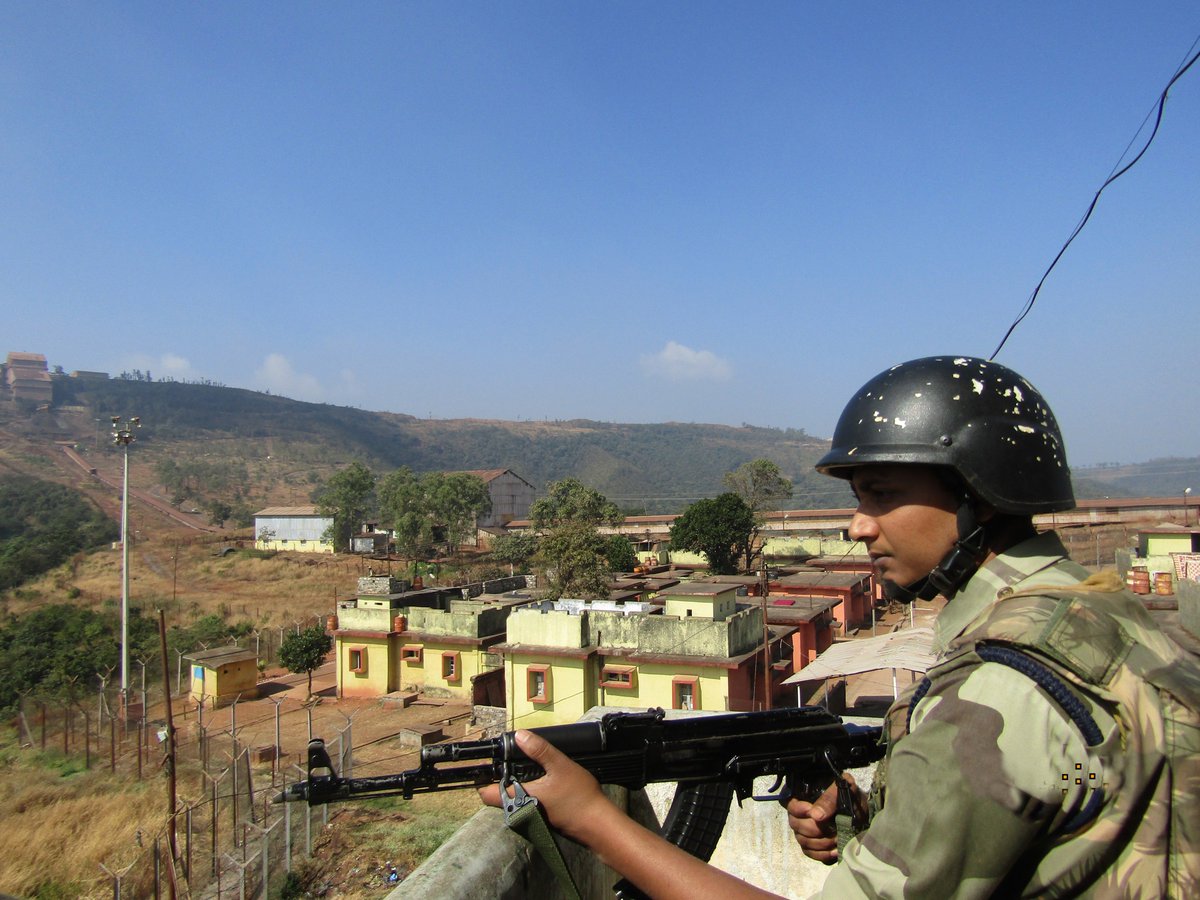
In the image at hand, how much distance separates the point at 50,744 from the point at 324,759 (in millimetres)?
23447

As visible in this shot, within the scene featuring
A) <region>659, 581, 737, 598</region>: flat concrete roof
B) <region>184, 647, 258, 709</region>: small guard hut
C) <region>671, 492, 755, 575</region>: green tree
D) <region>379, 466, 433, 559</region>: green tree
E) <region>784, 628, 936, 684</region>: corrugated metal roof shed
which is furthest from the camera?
<region>379, 466, 433, 559</region>: green tree

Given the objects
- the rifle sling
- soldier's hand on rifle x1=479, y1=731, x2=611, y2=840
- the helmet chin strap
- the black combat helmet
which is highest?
the black combat helmet

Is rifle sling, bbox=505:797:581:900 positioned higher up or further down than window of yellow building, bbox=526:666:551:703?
higher up

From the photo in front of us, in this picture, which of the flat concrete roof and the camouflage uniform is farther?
the flat concrete roof

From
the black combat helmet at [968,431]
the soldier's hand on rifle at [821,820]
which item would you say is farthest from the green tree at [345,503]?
the black combat helmet at [968,431]

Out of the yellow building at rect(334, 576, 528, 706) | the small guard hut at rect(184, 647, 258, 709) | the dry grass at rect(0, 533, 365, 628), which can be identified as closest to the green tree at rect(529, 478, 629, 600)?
the yellow building at rect(334, 576, 528, 706)

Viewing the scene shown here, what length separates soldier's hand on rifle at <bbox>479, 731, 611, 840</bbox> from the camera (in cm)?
193

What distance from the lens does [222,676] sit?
2688cm

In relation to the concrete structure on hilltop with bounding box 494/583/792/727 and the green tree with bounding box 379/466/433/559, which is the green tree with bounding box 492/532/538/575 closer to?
the green tree with bounding box 379/466/433/559

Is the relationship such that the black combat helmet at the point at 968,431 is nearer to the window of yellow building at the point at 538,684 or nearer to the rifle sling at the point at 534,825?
the rifle sling at the point at 534,825

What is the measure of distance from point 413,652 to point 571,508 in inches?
1121

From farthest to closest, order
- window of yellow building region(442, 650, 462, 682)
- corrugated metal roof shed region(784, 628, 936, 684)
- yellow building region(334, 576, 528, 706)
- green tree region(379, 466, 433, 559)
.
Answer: green tree region(379, 466, 433, 559) → window of yellow building region(442, 650, 462, 682) → yellow building region(334, 576, 528, 706) → corrugated metal roof shed region(784, 628, 936, 684)

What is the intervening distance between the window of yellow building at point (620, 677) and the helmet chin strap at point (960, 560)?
20.5 metres

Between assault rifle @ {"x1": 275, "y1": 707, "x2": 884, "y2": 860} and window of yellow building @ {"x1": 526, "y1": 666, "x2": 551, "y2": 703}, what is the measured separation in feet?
69.4
